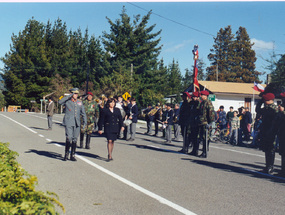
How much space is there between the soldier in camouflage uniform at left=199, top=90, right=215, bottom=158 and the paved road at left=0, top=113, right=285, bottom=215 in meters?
0.56

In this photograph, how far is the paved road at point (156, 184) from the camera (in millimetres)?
5348

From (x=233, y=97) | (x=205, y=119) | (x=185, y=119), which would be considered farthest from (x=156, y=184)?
(x=233, y=97)

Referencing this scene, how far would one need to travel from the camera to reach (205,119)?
37.0ft

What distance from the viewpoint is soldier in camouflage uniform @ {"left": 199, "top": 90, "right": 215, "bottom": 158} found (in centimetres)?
1112

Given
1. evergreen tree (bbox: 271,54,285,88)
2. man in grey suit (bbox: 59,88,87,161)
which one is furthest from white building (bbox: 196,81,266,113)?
man in grey suit (bbox: 59,88,87,161)

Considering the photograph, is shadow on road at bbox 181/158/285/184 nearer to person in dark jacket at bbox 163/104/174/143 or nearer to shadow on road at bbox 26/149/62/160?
shadow on road at bbox 26/149/62/160

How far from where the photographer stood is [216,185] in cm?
697

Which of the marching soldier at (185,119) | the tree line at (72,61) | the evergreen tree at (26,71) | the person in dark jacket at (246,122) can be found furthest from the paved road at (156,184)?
the evergreen tree at (26,71)

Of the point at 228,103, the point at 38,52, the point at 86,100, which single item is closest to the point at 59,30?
the point at 38,52

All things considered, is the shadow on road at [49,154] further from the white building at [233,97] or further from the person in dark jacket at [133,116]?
the white building at [233,97]

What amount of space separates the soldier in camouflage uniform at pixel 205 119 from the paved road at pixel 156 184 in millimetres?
561

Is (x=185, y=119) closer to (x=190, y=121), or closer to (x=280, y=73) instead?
(x=190, y=121)

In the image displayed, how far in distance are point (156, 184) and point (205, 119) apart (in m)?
4.83

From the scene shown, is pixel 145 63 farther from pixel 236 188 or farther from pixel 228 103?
pixel 236 188
